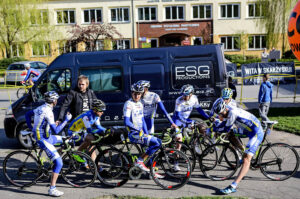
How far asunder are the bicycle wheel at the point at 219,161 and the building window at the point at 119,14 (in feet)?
108

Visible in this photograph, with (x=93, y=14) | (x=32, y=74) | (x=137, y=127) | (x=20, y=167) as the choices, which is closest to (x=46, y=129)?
(x=20, y=167)

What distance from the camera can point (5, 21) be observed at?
31.4 m

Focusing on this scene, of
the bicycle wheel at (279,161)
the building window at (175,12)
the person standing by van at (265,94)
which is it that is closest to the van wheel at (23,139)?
the bicycle wheel at (279,161)

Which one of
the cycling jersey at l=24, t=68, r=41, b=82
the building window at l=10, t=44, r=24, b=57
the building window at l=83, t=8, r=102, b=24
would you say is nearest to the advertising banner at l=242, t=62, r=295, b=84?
the cycling jersey at l=24, t=68, r=41, b=82

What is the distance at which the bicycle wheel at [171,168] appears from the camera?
577cm

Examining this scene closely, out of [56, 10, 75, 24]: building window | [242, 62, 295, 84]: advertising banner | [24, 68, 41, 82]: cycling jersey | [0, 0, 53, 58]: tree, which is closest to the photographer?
[24, 68, 41, 82]: cycling jersey

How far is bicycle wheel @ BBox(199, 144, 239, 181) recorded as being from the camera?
6.11m

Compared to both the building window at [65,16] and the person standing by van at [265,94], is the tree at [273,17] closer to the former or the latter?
the person standing by van at [265,94]

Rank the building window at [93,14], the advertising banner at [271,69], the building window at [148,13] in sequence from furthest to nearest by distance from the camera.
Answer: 1. the building window at [93,14]
2. the building window at [148,13]
3. the advertising banner at [271,69]

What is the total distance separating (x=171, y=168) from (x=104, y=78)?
350 cm

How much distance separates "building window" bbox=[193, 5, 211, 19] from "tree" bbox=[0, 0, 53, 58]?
16.3m

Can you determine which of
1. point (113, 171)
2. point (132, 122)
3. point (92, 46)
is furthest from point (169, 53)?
point (92, 46)

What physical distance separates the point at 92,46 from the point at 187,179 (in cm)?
2148

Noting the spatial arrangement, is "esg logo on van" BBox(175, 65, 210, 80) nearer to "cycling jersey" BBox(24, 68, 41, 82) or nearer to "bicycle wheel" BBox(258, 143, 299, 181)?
"bicycle wheel" BBox(258, 143, 299, 181)
